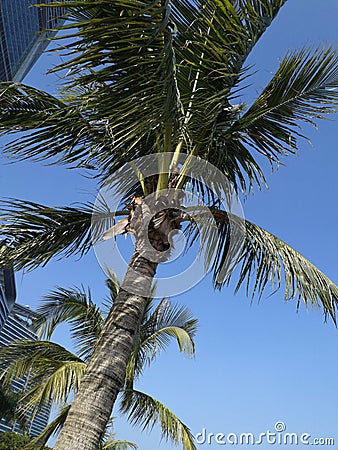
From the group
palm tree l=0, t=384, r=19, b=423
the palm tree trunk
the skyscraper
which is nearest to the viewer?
the palm tree trunk

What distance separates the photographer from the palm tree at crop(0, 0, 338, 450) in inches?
138

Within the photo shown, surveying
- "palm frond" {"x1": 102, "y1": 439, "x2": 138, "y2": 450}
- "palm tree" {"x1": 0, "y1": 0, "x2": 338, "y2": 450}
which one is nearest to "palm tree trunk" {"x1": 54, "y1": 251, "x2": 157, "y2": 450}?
"palm tree" {"x1": 0, "y1": 0, "x2": 338, "y2": 450}

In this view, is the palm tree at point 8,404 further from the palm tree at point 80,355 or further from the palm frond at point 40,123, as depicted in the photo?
the palm frond at point 40,123

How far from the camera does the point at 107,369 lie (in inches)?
143

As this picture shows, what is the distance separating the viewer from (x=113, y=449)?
11.6 meters

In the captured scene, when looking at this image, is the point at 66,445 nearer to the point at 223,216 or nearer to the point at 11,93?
the point at 223,216

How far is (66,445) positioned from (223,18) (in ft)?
11.5

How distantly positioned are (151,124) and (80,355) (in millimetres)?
6762

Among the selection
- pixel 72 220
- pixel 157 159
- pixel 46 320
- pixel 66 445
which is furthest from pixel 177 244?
pixel 46 320

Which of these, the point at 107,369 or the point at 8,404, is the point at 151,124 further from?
the point at 8,404

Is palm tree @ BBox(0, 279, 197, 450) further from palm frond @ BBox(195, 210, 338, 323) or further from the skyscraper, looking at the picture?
the skyscraper

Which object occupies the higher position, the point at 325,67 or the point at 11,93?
the point at 325,67

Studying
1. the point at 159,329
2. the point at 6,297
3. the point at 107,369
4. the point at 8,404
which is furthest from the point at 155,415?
the point at 6,297

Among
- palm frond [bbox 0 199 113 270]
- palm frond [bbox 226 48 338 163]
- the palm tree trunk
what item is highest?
→ palm frond [bbox 226 48 338 163]
